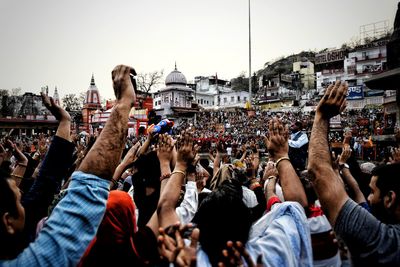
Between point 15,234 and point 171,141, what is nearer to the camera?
point 15,234

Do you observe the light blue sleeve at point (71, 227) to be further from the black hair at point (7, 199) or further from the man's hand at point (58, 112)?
the man's hand at point (58, 112)

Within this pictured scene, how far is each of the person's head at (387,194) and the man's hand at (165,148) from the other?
1.59 meters

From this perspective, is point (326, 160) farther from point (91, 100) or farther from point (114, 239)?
point (91, 100)

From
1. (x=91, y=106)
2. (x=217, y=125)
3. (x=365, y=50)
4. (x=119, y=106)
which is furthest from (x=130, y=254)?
(x=365, y=50)

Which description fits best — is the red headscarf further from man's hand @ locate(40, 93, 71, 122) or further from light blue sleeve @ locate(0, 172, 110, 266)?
man's hand @ locate(40, 93, 71, 122)

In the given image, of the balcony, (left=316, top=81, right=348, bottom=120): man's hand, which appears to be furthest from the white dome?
(left=316, top=81, right=348, bottom=120): man's hand

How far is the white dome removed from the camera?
59.4 meters

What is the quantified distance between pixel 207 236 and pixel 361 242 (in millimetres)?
885

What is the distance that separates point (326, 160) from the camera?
1.95 metres

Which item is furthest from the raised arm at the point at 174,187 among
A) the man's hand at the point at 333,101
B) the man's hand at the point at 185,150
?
the man's hand at the point at 333,101

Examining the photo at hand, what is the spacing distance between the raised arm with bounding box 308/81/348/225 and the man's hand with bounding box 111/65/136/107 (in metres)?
1.27

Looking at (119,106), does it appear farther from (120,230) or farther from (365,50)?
(365,50)

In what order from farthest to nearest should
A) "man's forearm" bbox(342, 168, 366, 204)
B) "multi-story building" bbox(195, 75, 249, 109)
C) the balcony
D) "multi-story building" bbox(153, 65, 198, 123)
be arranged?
"multi-story building" bbox(195, 75, 249, 109)
"multi-story building" bbox(153, 65, 198, 123)
the balcony
"man's forearm" bbox(342, 168, 366, 204)

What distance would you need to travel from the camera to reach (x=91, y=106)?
189 ft
